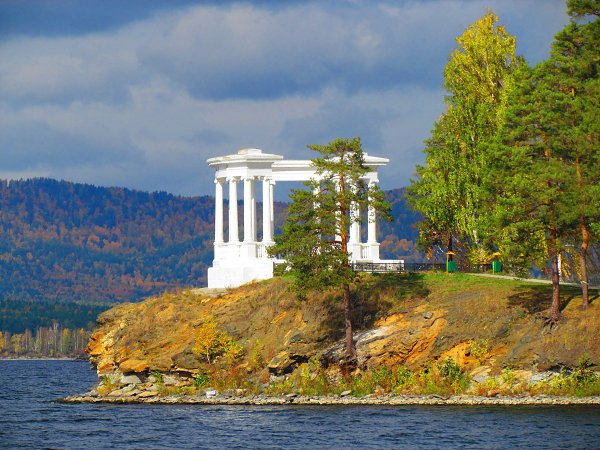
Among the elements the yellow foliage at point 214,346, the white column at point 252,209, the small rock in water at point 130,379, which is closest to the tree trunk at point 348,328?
the yellow foliage at point 214,346

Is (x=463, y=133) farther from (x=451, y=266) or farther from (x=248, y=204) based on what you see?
(x=248, y=204)

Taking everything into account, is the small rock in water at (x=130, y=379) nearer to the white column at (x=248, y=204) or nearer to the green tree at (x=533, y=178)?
the white column at (x=248, y=204)

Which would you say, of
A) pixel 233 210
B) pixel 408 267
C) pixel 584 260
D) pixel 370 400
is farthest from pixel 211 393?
pixel 584 260

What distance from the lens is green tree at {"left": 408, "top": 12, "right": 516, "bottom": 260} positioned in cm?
9294

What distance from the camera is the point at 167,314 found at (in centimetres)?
9056

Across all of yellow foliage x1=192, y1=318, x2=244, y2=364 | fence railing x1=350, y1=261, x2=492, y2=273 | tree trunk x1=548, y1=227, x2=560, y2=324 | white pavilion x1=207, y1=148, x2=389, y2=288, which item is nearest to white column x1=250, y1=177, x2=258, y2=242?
white pavilion x1=207, y1=148, x2=389, y2=288

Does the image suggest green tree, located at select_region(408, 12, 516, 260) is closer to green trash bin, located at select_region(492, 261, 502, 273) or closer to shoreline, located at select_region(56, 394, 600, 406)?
green trash bin, located at select_region(492, 261, 502, 273)

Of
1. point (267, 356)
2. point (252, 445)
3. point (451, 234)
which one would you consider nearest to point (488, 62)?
point (451, 234)

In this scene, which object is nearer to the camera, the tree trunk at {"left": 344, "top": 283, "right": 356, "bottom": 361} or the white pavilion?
the tree trunk at {"left": 344, "top": 283, "right": 356, "bottom": 361}

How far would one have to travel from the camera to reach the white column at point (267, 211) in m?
96.1

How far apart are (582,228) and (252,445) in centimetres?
2674

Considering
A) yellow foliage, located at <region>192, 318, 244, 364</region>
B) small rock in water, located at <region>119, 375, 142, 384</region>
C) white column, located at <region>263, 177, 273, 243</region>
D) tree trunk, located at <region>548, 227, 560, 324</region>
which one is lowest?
small rock in water, located at <region>119, 375, 142, 384</region>

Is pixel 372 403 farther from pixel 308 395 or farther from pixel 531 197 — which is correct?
pixel 531 197

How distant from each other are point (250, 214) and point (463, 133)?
1762cm
